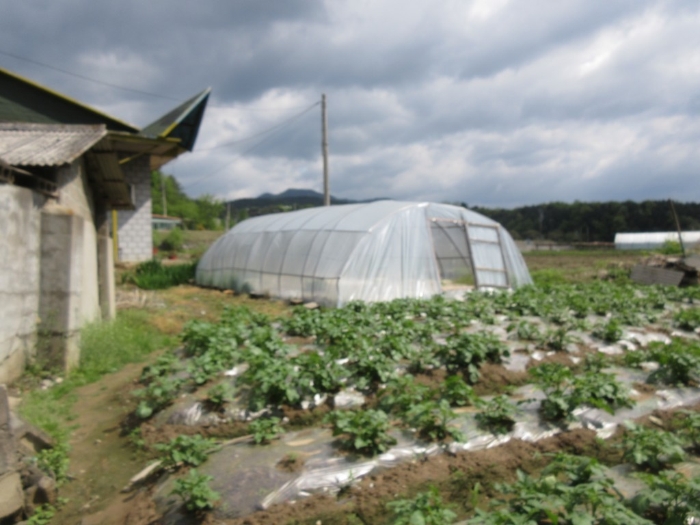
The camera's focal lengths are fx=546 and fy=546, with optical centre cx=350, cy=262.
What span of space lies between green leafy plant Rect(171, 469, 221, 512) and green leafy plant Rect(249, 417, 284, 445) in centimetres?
80

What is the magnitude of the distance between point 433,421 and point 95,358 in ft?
16.3

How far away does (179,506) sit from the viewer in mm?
3664

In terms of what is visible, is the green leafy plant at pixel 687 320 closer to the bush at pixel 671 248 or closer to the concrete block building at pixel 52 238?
the concrete block building at pixel 52 238

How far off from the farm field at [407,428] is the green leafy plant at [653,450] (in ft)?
0.05

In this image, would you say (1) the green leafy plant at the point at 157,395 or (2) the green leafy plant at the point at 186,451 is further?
(1) the green leafy plant at the point at 157,395

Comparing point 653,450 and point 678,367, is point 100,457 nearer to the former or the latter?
point 653,450

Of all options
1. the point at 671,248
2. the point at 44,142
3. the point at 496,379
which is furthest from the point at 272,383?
the point at 671,248

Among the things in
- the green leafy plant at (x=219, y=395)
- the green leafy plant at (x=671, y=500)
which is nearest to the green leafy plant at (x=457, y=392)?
the green leafy plant at (x=671, y=500)

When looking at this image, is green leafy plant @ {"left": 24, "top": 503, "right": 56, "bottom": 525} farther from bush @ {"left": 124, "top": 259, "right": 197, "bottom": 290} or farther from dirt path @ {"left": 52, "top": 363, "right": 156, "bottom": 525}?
bush @ {"left": 124, "top": 259, "right": 197, "bottom": 290}

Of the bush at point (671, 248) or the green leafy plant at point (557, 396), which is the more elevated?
the bush at point (671, 248)

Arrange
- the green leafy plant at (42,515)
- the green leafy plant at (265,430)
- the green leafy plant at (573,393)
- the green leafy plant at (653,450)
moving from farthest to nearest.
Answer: the green leafy plant at (573,393) → the green leafy plant at (265,430) → the green leafy plant at (42,515) → the green leafy plant at (653,450)

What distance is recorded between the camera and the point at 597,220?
46.5 metres

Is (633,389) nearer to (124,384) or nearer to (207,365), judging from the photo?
(207,365)

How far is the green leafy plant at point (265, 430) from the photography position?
4418mm
